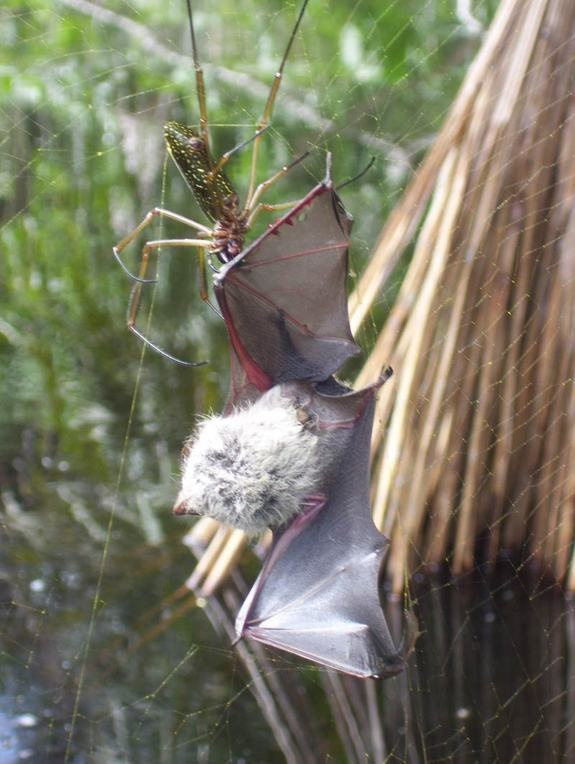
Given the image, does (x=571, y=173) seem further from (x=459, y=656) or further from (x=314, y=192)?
(x=459, y=656)

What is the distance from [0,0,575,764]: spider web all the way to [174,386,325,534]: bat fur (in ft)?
0.55

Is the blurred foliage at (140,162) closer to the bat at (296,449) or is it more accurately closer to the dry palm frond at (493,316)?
the dry palm frond at (493,316)

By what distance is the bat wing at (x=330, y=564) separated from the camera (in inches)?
28.7

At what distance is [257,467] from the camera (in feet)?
2.50

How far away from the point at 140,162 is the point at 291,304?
53.8 inches

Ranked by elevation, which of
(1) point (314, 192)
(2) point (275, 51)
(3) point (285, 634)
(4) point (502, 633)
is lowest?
(4) point (502, 633)

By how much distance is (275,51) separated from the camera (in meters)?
1.62

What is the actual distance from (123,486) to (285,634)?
1.18m

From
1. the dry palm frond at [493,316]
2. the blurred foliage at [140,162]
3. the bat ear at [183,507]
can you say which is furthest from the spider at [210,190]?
the blurred foliage at [140,162]

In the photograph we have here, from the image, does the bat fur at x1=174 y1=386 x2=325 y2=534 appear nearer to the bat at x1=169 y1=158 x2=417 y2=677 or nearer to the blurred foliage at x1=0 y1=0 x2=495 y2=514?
the bat at x1=169 y1=158 x2=417 y2=677

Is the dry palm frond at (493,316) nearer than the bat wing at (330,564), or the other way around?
the bat wing at (330,564)

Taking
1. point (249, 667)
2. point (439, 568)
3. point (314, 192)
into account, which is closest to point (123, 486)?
point (249, 667)

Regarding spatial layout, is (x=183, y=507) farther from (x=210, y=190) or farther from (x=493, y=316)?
(x=493, y=316)

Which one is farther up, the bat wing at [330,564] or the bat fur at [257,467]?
the bat fur at [257,467]
